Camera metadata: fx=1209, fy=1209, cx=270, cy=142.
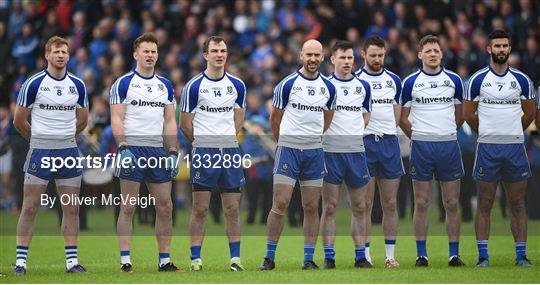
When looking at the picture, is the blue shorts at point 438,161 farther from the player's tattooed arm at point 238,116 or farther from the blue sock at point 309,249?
the player's tattooed arm at point 238,116

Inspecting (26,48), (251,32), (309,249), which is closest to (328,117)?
(309,249)

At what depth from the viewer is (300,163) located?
14.3 m

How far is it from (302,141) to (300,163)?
26cm

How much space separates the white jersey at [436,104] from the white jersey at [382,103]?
34 cm

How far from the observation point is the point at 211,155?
14.1 meters

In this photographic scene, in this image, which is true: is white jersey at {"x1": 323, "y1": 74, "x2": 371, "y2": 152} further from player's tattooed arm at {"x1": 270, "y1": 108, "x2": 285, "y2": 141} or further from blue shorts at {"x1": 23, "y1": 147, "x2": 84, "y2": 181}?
blue shorts at {"x1": 23, "y1": 147, "x2": 84, "y2": 181}

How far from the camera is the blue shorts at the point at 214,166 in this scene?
14125 mm

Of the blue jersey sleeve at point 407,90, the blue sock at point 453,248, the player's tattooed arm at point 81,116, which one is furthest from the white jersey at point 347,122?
the player's tattooed arm at point 81,116

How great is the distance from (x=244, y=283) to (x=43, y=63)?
16.4 metres

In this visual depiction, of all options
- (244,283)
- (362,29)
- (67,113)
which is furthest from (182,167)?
(244,283)

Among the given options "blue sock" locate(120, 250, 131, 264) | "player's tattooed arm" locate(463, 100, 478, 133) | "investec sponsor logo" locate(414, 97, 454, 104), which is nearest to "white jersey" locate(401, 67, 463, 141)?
"investec sponsor logo" locate(414, 97, 454, 104)

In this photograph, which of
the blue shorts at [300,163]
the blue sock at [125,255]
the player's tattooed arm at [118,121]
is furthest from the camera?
the blue shorts at [300,163]

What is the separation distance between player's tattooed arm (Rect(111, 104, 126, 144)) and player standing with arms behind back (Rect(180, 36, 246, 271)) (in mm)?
720

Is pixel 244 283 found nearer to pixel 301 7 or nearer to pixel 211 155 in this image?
pixel 211 155
